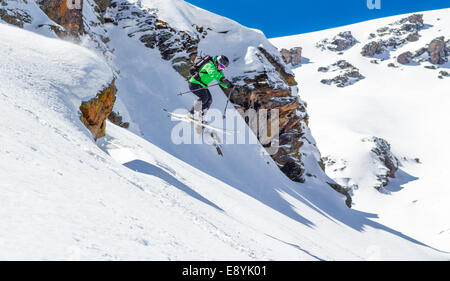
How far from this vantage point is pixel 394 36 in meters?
134

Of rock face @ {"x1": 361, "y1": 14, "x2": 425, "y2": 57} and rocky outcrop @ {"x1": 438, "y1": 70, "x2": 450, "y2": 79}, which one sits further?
rock face @ {"x1": 361, "y1": 14, "x2": 425, "y2": 57}

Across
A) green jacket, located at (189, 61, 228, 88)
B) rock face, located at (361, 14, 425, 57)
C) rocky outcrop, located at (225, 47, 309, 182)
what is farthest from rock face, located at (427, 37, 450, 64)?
green jacket, located at (189, 61, 228, 88)

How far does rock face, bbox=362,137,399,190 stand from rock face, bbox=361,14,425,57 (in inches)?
3048

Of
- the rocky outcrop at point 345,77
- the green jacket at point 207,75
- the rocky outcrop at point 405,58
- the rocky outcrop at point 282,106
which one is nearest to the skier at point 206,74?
the green jacket at point 207,75

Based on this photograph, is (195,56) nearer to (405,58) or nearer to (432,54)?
(405,58)

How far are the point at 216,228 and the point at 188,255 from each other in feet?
7.13

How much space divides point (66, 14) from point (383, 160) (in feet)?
215

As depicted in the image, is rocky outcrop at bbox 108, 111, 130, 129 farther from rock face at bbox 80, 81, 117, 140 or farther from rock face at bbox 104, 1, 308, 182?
rock face at bbox 104, 1, 308, 182

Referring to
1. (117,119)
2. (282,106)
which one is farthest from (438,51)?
(117,119)

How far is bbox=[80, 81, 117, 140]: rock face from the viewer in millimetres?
8656

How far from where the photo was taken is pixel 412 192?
2291 inches

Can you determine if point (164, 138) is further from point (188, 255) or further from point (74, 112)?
point (188, 255)

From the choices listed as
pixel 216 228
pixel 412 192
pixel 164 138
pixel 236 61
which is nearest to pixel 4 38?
pixel 216 228

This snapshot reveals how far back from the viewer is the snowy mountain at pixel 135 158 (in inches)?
127
